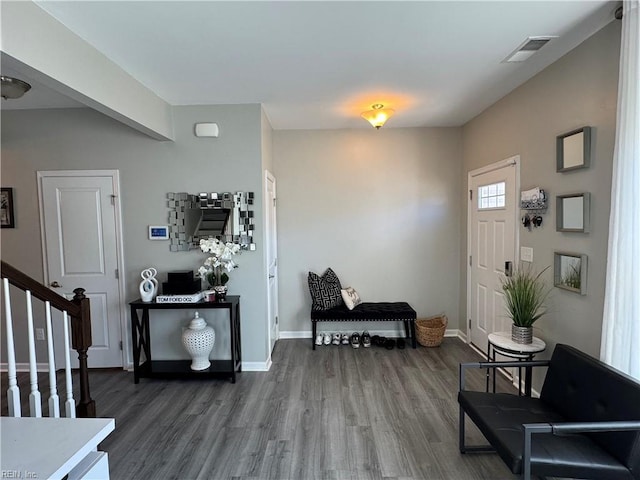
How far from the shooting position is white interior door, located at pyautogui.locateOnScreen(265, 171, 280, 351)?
3.72 metres

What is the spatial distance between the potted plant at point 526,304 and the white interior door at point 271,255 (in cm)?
231

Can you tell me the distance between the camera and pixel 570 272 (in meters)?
2.46

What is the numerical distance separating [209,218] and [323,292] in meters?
1.61

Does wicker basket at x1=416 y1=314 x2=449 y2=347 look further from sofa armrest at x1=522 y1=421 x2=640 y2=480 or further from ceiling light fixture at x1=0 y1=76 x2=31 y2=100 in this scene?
ceiling light fixture at x1=0 y1=76 x2=31 y2=100

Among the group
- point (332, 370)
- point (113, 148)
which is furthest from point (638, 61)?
point (113, 148)

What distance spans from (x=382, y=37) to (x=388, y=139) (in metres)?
2.24

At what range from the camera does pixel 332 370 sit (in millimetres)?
3508

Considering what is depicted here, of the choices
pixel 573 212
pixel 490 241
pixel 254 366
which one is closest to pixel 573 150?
pixel 573 212

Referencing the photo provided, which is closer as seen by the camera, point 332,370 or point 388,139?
point 332,370

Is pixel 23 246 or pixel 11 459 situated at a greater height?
pixel 23 246

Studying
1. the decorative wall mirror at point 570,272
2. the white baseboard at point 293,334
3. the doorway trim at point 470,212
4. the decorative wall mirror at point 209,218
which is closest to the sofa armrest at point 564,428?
the decorative wall mirror at point 570,272

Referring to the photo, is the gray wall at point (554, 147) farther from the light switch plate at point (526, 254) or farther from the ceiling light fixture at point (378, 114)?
the ceiling light fixture at point (378, 114)

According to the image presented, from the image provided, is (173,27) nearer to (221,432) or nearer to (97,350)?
(221,432)

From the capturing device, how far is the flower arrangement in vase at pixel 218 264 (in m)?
3.27
